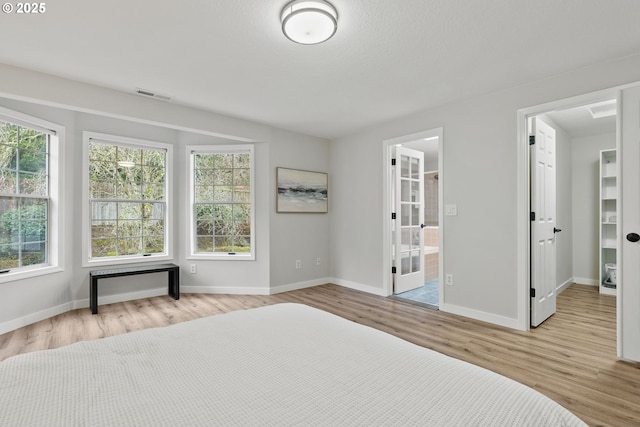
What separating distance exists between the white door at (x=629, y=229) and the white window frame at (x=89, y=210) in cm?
481

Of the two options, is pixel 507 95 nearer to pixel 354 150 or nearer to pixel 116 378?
pixel 354 150

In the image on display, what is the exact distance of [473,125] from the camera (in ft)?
11.0

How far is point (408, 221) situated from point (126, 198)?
3.87 metres

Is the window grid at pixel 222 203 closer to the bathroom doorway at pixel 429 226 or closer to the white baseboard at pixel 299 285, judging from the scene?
the white baseboard at pixel 299 285

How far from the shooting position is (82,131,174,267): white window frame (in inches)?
149

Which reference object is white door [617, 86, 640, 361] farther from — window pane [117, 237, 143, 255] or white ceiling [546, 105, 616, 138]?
window pane [117, 237, 143, 255]

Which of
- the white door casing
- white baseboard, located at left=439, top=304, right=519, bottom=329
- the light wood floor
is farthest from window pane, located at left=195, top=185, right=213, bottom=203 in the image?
the white door casing

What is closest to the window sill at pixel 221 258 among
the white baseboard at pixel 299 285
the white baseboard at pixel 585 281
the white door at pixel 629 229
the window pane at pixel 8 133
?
the white baseboard at pixel 299 285

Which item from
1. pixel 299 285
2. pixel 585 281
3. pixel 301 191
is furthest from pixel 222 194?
pixel 585 281

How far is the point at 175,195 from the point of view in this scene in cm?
445

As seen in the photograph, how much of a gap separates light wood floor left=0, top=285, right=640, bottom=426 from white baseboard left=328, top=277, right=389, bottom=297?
0.15m

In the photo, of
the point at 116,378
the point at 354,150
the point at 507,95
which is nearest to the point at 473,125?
the point at 507,95

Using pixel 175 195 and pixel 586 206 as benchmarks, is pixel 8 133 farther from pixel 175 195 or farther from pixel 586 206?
pixel 586 206

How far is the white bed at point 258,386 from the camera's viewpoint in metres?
0.82
